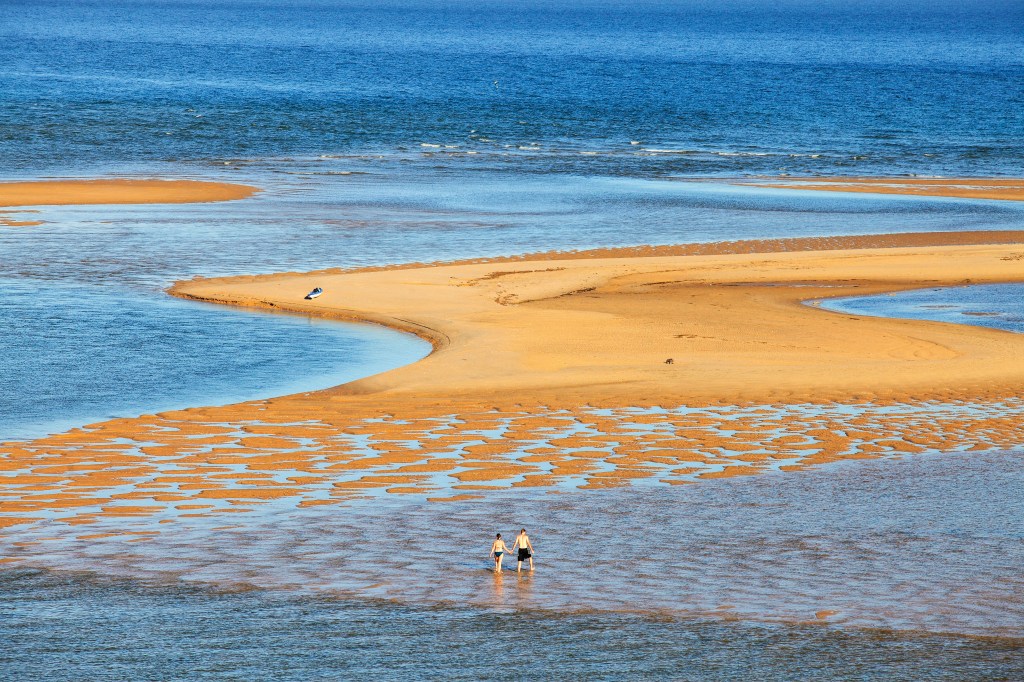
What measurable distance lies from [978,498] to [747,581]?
175 inches

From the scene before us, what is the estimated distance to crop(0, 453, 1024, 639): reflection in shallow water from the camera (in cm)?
1404

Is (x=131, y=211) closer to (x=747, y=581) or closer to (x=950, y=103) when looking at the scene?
(x=747, y=581)

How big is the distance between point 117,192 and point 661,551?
37.6 m

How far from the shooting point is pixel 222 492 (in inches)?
680

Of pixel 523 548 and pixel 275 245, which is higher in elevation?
pixel 275 245

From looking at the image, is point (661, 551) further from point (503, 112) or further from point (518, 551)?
point (503, 112)

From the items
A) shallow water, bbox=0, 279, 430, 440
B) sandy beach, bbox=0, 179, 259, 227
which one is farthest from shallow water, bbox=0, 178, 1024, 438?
sandy beach, bbox=0, 179, 259, 227

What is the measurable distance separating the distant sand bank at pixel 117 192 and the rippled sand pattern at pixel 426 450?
1087 inches

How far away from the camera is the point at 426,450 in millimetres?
19312

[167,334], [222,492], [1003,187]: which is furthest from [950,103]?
[222,492]

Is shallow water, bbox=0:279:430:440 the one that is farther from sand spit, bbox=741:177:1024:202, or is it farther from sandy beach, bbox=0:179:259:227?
sand spit, bbox=741:177:1024:202

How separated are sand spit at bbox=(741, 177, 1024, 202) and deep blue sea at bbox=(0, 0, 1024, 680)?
2247 millimetres

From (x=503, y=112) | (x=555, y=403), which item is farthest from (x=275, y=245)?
(x=503, y=112)

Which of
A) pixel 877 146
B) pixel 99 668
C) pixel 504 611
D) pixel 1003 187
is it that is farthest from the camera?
pixel 877 146
